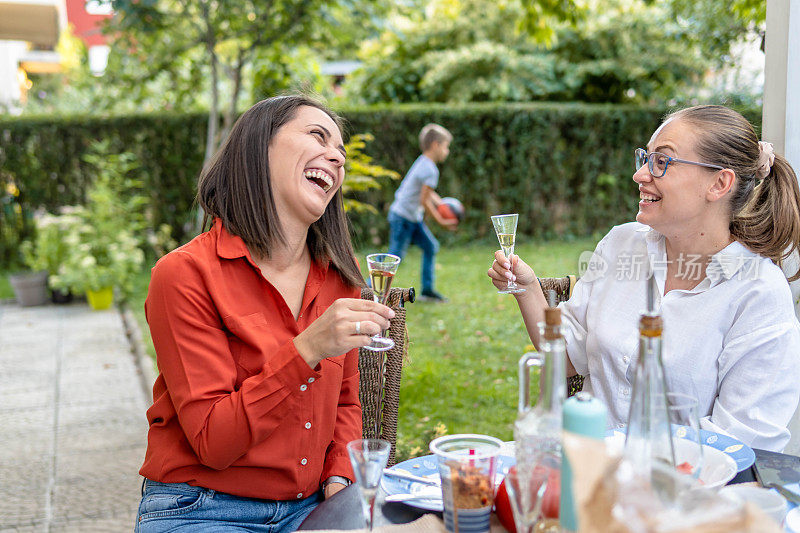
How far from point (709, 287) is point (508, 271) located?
0.55 m

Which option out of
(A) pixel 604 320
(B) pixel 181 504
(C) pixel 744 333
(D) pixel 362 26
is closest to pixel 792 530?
(C) pixel 744 333

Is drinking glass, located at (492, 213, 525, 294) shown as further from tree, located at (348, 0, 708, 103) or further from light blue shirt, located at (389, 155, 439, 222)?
tree, located at (348, 0, 708, 103)

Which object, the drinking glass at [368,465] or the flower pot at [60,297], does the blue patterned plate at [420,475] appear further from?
the flower pot at [60,297]

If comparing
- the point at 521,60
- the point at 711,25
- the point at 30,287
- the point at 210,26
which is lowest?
the point at 30,287

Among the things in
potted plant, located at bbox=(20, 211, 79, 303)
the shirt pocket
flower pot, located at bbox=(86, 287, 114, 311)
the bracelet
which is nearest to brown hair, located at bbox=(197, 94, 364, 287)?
the shirt pocket

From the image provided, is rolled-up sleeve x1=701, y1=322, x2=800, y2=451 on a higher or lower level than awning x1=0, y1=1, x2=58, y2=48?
lower

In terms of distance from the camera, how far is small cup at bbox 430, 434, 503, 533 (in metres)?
1.15

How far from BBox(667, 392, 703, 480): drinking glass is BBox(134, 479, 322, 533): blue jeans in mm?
977

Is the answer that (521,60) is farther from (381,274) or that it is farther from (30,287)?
(381,274)

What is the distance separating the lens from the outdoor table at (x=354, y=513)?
4.40ft

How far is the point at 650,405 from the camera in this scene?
111 cm

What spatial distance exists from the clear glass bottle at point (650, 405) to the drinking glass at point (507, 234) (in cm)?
90

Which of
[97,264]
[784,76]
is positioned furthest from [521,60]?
[784,76]

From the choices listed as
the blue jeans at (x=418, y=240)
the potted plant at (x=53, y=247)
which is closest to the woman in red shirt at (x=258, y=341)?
the blue jeans at (x=418, y=240)
